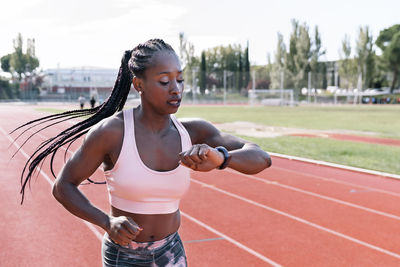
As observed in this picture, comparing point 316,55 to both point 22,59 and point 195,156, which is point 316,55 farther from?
point 195,156

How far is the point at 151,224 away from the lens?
1.88 metres

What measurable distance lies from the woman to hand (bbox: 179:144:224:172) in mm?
87

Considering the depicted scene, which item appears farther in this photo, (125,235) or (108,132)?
(108,132)

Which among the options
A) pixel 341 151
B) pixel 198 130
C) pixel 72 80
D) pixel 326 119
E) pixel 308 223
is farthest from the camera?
pixel 72 80

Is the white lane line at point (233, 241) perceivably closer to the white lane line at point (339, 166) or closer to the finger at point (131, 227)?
the finger at point (131, 227)

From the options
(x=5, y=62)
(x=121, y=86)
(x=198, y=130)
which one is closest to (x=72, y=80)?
(x=5, y=62)

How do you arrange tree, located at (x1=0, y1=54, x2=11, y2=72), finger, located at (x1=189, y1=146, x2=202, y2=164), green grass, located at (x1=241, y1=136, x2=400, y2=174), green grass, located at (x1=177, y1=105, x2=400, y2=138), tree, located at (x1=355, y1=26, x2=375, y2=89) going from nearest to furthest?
1. finger, located at (x1=189, y1=146, x2=202, y2=164)
2. green grass, located at (x1=241, y1=136, x2=400, y2=174)
3. green grass, located at (x1=177, y1=105, x2=400, y2=138)
4. tree, located at (x1=355, y1=26, x2=375, y2=89)
5. tree, located at (x1=0, y1=54, x2=11, y2=72)

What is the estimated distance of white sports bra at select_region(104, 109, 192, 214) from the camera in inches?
70.3

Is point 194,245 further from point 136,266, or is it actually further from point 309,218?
point 136,266

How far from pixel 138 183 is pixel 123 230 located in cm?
21

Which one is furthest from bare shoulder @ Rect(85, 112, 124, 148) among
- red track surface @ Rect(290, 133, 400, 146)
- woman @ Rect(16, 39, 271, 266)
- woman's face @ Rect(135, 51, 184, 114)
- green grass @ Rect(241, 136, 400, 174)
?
red track surface @ Rect(290, 133, 400, 146)

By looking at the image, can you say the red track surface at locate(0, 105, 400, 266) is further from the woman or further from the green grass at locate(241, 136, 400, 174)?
the woman

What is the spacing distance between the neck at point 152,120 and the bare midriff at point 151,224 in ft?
1.14

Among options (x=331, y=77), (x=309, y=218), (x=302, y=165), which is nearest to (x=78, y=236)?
(x=309, y=218)
